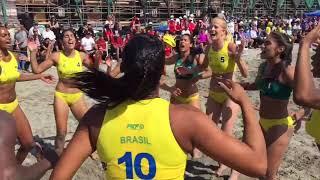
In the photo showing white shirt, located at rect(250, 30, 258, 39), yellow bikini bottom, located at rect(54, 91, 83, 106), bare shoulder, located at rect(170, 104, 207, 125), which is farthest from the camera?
white shirt, located at rect(250, 30, 258, 39)

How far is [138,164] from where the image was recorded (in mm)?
2203

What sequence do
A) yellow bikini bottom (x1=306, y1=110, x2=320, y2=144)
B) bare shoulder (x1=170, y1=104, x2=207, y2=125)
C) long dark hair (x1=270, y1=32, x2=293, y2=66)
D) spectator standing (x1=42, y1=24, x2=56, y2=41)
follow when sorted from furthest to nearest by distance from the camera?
spectator standing (x1=42, y1=24, x2=56, y2=41) < long dark hair (x1=270, y1=32, x2=293, y2=66) < yellow bikini bottom (x1=306, y1=110, x2=320, y2=144) < bare shoulder (x1=170, y1=104, x2=207, y2=125)

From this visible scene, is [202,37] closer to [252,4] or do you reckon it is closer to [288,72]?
[288,72]

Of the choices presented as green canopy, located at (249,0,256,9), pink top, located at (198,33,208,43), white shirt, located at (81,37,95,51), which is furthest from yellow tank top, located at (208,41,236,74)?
green canopy, located at (249,0,256,9)

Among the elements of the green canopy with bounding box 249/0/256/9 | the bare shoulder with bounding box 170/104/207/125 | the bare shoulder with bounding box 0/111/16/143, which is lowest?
the bare shoulder with bounding box 0/111/16/143

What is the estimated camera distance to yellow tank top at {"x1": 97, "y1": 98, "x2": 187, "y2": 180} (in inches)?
84.0

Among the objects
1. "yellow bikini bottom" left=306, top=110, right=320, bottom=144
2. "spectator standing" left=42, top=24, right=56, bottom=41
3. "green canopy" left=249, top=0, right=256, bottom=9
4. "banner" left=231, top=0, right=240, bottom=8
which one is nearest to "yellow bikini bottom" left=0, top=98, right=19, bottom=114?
"yellow bikini bottom" left=306, top=110, right=320, bottom=144

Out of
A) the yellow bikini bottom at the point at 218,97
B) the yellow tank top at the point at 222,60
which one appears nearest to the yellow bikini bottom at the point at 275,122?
the yellow bikini bottom at the point at 218,97

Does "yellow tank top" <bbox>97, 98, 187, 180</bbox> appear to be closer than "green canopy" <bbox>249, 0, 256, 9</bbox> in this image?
Yes

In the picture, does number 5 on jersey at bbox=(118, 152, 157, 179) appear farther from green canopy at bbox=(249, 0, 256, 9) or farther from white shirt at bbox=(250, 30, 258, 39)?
green canopy at bbox=(249, 0, 256, 9)

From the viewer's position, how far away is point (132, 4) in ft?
84.8

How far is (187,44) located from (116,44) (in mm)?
10221

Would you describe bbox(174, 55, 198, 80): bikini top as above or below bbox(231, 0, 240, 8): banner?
below

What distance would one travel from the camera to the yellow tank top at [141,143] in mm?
2133
